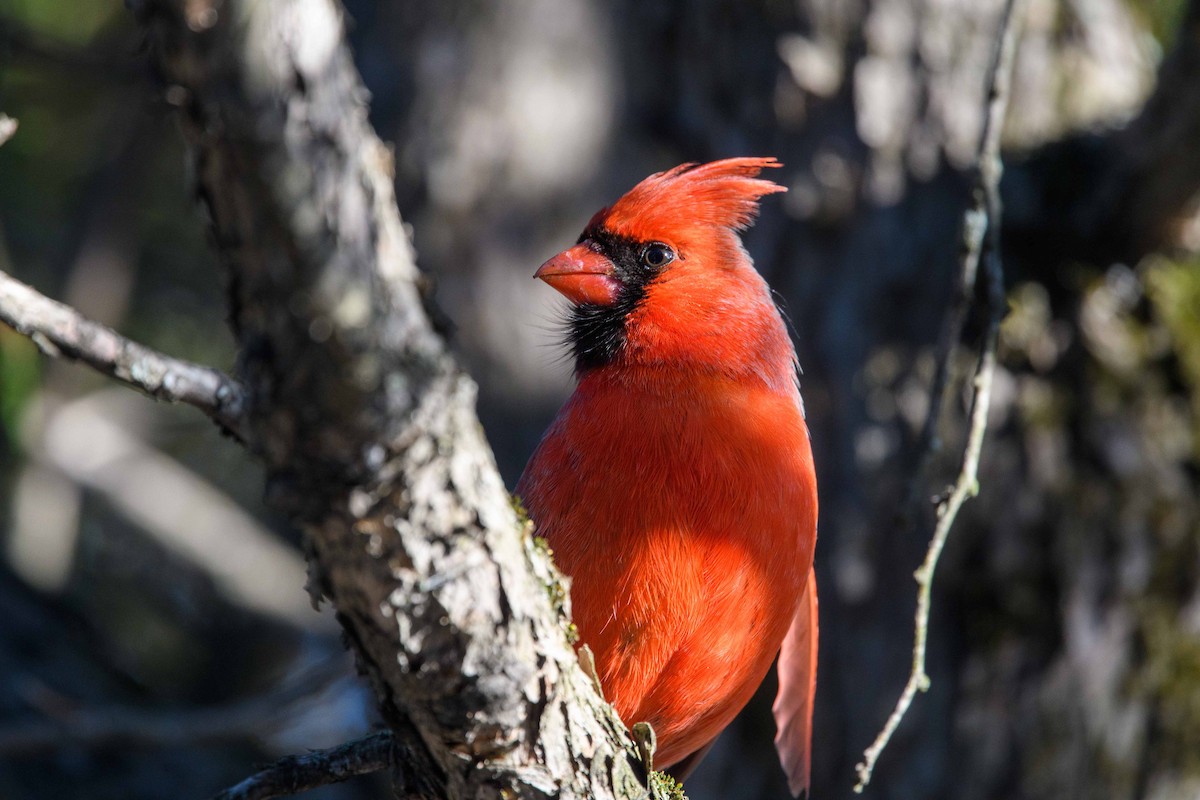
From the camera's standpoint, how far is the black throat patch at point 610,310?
260 centimetres

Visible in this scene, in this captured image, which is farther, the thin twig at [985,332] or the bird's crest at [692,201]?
the bird's crest at [692,201]

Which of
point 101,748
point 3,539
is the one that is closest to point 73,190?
point 3,539

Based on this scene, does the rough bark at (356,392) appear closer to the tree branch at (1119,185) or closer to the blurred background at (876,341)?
the blurred background at (876,341)

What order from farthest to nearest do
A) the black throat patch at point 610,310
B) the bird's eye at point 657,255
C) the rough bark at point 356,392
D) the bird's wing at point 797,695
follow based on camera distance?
the bird's wing at point 797,695, the bird's eye at point 657,255, the black throat patch at point 610,310, the rough bark at point 356,392

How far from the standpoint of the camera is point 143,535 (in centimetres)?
462

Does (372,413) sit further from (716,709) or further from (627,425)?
(716,709)

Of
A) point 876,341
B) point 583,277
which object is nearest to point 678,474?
point 583,277

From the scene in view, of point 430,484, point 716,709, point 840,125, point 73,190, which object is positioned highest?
point 73,190

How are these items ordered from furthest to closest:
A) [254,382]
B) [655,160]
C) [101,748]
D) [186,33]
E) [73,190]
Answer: [73,190] < [655,160] < [101,748] < [254,382] < [186,33]

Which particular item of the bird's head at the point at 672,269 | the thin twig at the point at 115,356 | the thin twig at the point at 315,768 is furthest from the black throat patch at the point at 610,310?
the thin twig at the point at 115,356

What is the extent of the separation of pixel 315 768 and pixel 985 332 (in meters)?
1.44

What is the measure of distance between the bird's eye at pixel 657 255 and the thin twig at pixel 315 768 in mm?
1258

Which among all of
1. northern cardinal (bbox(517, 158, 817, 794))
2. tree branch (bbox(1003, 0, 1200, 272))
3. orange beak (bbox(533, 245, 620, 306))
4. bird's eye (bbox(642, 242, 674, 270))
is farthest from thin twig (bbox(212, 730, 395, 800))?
tree branch (bbox(1003, 0, 1200, 272))

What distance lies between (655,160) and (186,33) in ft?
10.3
